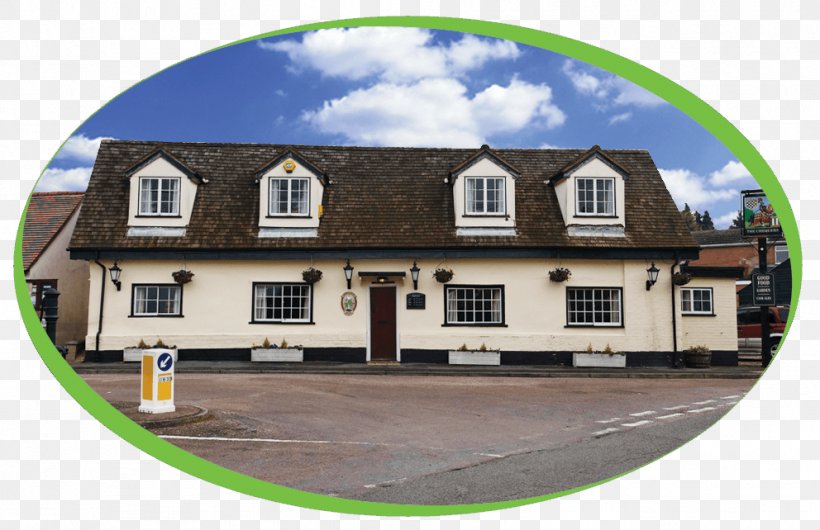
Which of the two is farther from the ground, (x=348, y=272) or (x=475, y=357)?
(x=348, y=272)

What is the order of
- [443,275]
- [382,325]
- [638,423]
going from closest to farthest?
[638,423]
[382,325]
[443,275]

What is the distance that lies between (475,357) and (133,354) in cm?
229

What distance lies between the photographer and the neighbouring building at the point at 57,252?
402cm

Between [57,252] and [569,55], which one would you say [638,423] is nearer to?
[569,55]

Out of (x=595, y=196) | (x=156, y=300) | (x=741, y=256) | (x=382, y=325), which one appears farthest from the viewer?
(x=382, y=325)

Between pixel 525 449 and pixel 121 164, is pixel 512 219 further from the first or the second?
pixel 121 164

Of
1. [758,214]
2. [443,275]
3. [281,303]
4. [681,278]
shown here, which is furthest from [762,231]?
[281,303]

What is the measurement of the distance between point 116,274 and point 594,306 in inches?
120

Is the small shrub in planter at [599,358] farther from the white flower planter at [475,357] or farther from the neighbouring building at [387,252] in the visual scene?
the white flower planter at [475,357]

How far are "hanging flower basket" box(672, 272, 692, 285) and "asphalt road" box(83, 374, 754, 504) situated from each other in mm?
654

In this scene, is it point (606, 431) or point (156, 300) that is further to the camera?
point (606, 431)

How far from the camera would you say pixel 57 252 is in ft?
13.5

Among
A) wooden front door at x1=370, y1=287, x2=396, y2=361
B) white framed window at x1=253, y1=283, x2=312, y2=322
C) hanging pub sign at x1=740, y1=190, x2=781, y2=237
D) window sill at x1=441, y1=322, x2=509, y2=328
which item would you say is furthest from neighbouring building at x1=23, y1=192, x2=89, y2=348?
hanging pub sign at x1=740, y1=190, x2=781, y2=237

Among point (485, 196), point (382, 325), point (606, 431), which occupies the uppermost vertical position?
point (485, 196)
